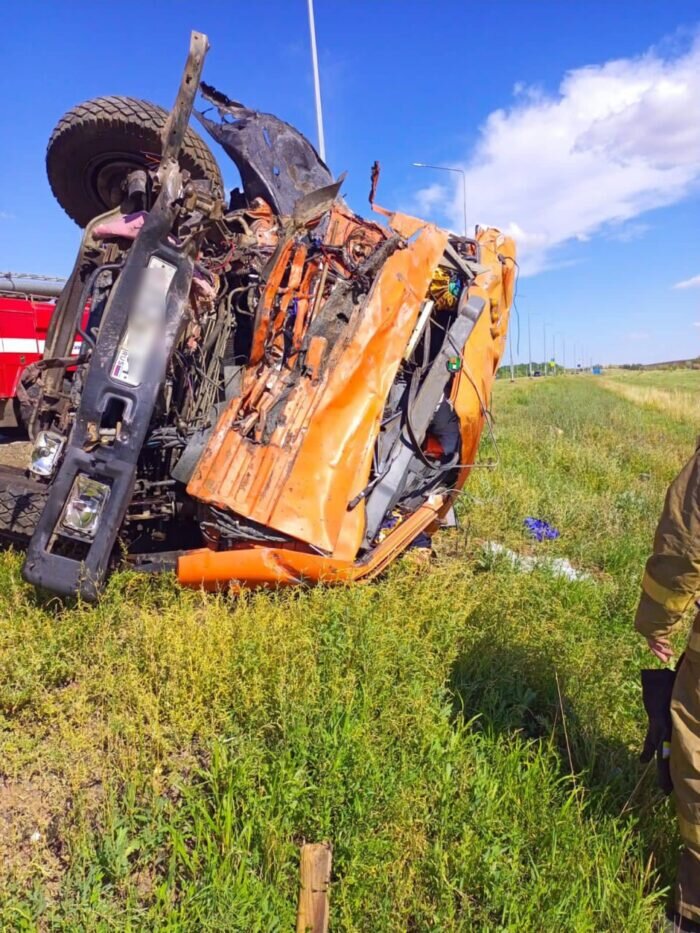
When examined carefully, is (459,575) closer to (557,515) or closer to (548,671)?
(548,671)

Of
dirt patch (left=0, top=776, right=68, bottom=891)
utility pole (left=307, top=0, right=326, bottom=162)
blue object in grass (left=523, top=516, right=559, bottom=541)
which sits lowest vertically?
dirt patch (left=0, top=776, right=68, bottom=891)

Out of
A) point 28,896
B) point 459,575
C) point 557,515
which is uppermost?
point 557,515

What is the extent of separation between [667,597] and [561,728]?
0.98 m

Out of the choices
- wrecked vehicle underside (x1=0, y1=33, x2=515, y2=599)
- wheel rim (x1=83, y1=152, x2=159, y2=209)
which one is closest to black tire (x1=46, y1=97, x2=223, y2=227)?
wheel rim (x1=83, y1=152, x2=159, y2=209)

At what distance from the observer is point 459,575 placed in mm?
4125

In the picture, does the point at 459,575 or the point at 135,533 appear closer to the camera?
the point at 135,533

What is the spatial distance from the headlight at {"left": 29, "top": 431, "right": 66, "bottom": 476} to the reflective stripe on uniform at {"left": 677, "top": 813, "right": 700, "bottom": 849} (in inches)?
120

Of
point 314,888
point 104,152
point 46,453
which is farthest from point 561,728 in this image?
point 104,152

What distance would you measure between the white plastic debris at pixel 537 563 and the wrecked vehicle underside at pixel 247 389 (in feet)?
1.87

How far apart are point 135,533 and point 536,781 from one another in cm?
252

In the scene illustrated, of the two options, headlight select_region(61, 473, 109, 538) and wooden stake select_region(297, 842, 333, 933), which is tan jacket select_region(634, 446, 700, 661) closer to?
wooden stake select_region(297, 842, 333, 933)

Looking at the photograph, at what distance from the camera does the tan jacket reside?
1912 mm

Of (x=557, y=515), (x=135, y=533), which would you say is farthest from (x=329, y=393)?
(x=557, y=515)

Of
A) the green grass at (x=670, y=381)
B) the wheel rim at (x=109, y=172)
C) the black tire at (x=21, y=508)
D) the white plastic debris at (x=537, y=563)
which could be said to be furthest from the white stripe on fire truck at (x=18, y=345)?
the green grass at (x=670, y=381)
